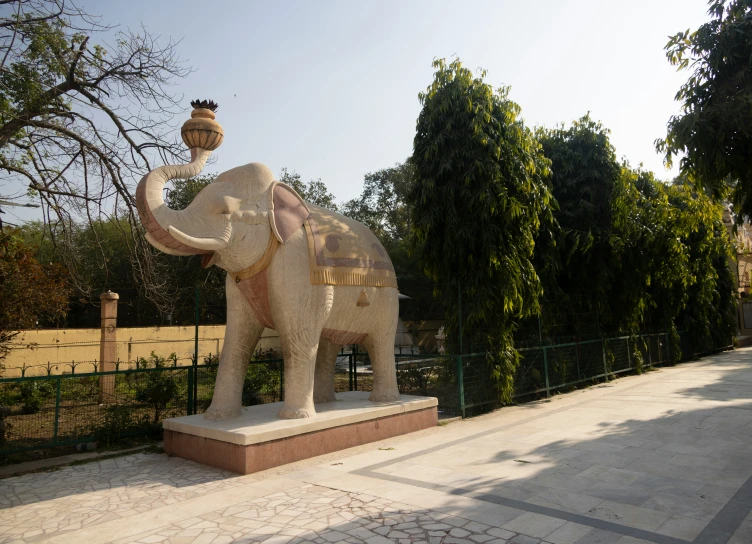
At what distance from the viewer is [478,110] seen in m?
8.27

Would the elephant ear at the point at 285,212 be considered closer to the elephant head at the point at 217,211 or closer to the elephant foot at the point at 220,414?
the elephant head at the point at 217,211

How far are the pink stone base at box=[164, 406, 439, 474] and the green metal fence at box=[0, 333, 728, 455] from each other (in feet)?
3.74

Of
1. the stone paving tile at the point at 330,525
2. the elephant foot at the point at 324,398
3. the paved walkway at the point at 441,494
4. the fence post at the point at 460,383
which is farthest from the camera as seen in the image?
the fence post at the point at 460,383

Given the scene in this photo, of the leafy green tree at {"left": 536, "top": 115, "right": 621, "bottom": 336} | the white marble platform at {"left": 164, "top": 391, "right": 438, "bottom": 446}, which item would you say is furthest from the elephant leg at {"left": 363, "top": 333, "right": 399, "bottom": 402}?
the leafy green tree at {"left": 536, "top": 115, "right": 621, "bottom": 336}

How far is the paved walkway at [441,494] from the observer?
11.8 feet

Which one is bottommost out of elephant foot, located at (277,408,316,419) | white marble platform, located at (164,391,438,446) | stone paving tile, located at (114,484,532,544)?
stone paving tile, located at (114,484,532,544)

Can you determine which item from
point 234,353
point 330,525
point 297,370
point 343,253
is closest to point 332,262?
point 343,253

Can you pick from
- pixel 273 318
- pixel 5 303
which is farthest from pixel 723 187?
pixel 5 303

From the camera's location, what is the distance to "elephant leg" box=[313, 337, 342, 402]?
7023mm

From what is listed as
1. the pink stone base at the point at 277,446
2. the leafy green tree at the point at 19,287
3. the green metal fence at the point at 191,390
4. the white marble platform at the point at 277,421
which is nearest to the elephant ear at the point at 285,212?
the white marble platform at the point at 277,421

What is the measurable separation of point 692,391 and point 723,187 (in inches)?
207

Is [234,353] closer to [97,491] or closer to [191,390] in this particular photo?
[191,390]

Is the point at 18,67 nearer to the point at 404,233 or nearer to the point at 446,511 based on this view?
the point at 446,511

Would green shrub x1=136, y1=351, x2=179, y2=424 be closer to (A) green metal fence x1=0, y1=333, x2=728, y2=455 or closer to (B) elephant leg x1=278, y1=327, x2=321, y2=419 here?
(A) green metal fence x1=0, y1=333, x2=728, y2=455
